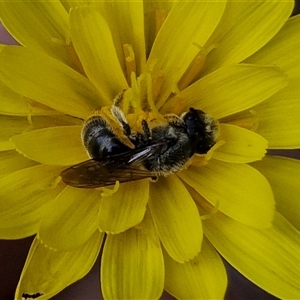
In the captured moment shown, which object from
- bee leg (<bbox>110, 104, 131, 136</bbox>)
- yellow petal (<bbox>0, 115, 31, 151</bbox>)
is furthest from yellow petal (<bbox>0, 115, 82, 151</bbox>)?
bee leg (<bbox>110, 104, 131, 136</bbox>)

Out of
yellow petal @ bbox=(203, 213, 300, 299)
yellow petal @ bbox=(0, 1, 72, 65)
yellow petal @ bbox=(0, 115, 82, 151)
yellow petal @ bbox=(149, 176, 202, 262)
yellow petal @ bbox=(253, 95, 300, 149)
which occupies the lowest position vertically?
yellow petal @ bbox=(203, 213, 300, 299)

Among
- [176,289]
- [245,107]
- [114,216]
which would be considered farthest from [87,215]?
[245,107]

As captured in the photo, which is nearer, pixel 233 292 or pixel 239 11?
pixel 239 11

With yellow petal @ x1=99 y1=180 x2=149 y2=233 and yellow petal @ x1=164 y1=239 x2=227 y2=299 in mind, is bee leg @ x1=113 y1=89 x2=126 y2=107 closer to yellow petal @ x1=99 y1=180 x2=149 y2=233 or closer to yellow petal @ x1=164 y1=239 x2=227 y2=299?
yellow petal @ x1=99 y1=180 x2=149 y2=233

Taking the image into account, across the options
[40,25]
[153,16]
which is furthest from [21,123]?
[153,16]

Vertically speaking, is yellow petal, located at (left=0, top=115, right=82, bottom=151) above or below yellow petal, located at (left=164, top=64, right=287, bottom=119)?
above

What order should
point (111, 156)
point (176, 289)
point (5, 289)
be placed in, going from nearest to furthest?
point (111, 156) → point (176, 289) → point (5, 289)

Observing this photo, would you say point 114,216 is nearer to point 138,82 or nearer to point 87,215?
point 87,215
